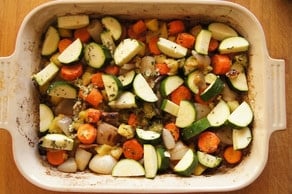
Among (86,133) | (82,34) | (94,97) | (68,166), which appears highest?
(82,34)

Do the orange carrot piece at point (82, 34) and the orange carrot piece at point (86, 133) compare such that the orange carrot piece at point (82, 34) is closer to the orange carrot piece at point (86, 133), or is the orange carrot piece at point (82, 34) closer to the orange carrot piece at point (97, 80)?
the orange carrot piece at point (97, 80)

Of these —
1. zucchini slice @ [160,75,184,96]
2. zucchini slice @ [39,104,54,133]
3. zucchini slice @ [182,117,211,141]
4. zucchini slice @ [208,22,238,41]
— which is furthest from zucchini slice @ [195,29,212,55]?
zucchini slice @ [39,104,54,133]

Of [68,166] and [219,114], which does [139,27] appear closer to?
[219,114]

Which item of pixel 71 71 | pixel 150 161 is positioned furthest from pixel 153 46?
pixel 150 161

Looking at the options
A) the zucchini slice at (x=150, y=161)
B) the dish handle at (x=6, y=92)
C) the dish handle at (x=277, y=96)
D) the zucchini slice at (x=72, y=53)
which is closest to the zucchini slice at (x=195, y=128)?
the zucchini slice at (x=150, y=161)

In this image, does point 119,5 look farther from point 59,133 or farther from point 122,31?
point 59,133
